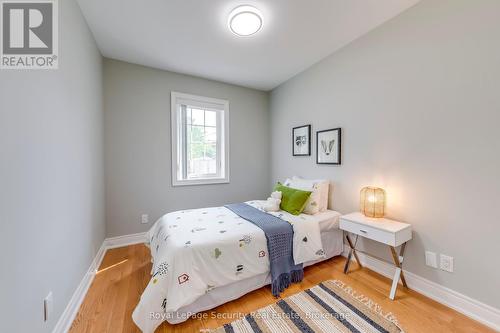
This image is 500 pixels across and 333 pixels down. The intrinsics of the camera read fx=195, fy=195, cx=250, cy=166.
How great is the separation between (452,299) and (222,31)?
10.6 ft

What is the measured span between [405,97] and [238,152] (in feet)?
8.10

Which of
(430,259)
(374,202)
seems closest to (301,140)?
(374,202)

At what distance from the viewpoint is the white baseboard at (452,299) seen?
1.42 meters

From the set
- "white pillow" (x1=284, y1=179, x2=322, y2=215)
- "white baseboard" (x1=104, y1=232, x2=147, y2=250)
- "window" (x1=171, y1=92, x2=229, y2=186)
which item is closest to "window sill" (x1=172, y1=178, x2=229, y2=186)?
"window" (x1=171, y1=92, x2=229, y2=186)

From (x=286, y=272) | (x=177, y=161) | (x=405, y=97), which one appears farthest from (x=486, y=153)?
(x=177, y=161)

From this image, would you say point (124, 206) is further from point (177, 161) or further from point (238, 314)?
point (238, 314)

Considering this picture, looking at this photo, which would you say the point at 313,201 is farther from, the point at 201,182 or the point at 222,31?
the point at 222,31

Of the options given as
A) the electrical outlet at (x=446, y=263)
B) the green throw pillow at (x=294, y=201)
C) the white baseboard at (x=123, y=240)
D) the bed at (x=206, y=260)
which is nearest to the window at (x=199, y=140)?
the white baseboard at (x=123, y=240)

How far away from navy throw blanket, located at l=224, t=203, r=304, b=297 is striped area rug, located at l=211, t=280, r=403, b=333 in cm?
16

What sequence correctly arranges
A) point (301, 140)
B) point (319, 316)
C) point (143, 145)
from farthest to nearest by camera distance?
point (301, 140), point (143, 145), point (319, 316)

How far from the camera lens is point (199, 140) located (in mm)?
A: 3346

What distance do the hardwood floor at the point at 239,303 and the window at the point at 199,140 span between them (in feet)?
4.59

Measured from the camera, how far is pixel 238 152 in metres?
3.62

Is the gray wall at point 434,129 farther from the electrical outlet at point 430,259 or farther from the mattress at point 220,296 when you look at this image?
the mattress at point 220,296
